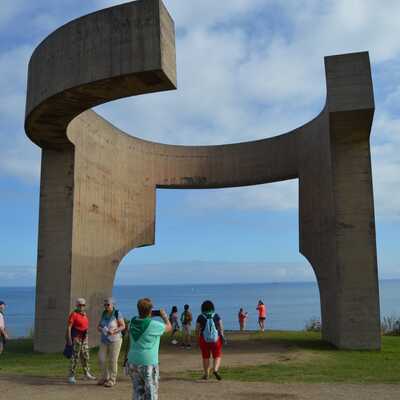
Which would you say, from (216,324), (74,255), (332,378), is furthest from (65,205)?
(332,378)

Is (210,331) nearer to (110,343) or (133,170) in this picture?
(110,343)

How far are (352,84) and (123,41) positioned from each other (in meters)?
5.33

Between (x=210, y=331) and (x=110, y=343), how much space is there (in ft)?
4.62

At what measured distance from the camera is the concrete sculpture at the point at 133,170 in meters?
9.48

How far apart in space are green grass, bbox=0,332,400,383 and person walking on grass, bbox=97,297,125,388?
1.32m

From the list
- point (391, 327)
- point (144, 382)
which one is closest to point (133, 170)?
point (391, 327)

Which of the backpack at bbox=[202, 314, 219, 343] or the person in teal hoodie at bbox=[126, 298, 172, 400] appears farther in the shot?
the backpack at bbox=[202, 314, 219, 343]

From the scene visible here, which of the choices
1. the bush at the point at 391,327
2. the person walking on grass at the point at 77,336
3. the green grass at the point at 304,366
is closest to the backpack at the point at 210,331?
the green grass at the point at 304,366

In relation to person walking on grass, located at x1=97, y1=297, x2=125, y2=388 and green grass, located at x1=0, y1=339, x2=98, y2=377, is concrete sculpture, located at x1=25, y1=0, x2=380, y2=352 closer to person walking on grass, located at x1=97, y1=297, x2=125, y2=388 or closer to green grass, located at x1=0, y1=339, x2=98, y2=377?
green grass, located at x1=0, y1=339, x2=98, y2=377

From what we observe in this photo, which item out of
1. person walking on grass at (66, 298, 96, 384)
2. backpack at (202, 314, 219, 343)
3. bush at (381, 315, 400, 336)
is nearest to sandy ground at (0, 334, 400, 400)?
person walking on grass at (66, 298, 96, 384)

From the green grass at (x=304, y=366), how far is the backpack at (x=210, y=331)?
2.74 feet

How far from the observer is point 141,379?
5.00 m

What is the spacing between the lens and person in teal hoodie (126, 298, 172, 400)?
4.98 meters

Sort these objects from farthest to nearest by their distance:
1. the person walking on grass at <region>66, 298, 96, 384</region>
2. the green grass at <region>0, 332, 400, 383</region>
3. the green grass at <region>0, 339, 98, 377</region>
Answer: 1. the green grass at <region>0, 339, 98, 377</region>
2. the green grass at <region>0, 332, 400, 383</region>
3. the person walking on grass at <region>66, 298, 96, 384</region>
